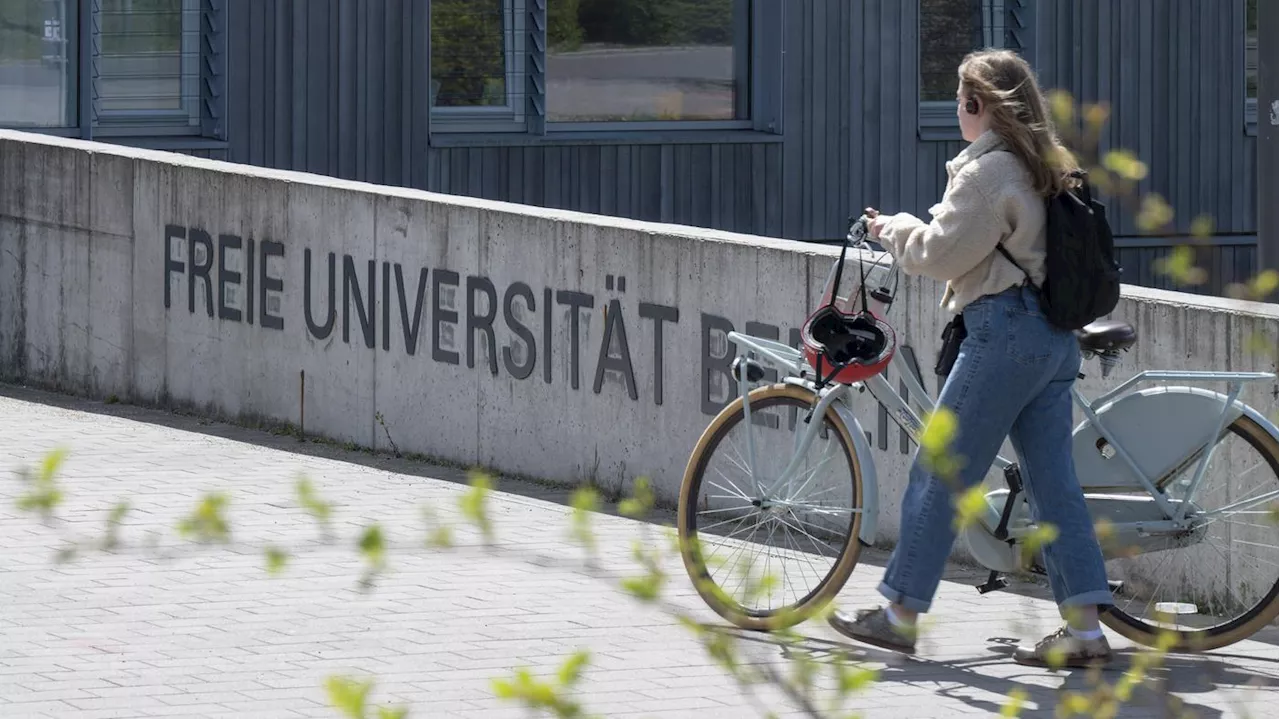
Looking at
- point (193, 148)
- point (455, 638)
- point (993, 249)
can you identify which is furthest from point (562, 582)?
point (193, 148)

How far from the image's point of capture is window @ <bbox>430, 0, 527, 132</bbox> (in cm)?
1622

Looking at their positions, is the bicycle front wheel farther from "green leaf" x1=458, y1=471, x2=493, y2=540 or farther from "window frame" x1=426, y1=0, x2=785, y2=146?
"window frame" x1=426, y1=0, x2=785, y2=146

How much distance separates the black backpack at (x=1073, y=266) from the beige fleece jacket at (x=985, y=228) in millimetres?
28

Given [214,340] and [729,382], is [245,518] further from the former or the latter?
[214,340]

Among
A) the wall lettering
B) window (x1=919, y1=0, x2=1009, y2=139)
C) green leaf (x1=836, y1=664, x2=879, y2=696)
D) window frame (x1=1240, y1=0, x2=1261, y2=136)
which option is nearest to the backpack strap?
the wall lettering

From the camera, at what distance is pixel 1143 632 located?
605cm

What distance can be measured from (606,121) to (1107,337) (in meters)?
11.0

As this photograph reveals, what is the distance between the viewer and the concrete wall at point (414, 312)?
8070 mm

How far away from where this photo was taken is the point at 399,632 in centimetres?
639

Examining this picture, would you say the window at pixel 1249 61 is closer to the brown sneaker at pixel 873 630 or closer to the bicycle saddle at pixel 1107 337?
the bicycle saddle at pixel 1107 337

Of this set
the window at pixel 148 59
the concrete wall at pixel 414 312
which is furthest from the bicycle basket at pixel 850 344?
the window at pixel 148 59

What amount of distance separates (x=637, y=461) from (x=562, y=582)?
149cm

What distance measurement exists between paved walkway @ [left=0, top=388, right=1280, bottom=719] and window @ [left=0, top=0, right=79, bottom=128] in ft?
23.7

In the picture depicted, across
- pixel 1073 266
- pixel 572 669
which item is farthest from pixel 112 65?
pixel 572 669
